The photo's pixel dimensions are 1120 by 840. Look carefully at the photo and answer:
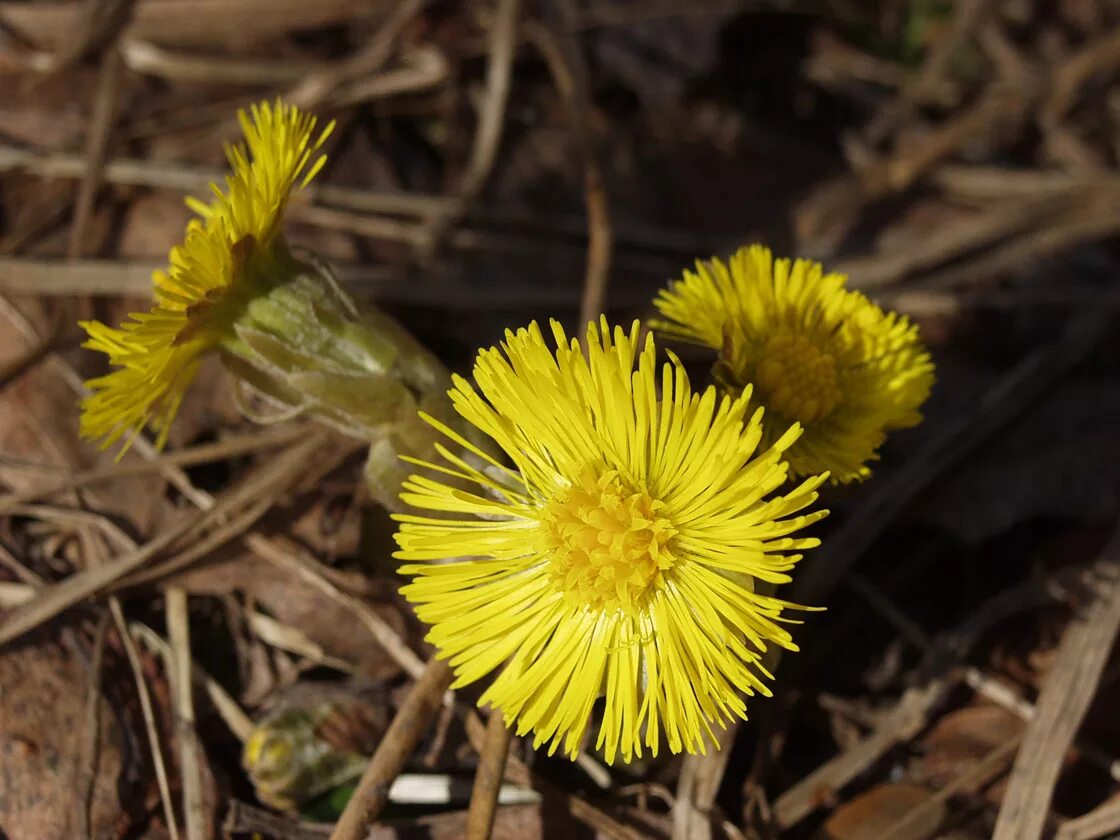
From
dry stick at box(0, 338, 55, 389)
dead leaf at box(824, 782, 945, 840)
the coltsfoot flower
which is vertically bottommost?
dead leaf at box(824, 782, 945, 840)

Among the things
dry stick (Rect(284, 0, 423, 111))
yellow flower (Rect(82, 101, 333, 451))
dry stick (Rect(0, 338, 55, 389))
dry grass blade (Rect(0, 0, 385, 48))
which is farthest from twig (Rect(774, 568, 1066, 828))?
dry grass blade (Rect(0, 0, 385, 48))

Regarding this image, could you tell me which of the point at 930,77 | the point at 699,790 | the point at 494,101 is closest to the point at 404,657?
the point at 699,790

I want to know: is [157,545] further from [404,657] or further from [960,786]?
[960,786]

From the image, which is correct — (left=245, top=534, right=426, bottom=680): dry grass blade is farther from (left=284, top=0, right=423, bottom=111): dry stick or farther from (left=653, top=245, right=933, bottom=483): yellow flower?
(left=284, top=0, right=423, bottom=111): dry stick

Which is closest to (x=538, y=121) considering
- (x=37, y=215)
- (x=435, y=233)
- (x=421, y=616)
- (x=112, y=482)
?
(x=435, y=233)

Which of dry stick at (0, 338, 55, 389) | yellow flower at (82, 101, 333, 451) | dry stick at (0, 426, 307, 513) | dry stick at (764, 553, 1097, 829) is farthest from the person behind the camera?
dry stick at (0, 338, 55, 389)

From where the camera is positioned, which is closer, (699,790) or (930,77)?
(699,790)
